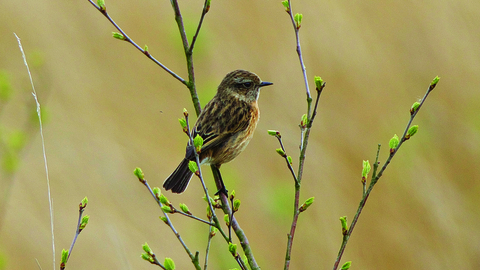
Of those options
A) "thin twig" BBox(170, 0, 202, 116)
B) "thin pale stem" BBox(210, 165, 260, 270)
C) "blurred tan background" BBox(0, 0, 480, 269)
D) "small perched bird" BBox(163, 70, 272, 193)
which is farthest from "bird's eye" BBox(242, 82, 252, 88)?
"thin twig" BBox(170, 0, 202, 116)

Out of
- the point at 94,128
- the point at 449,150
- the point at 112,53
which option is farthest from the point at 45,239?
the point at 449,150

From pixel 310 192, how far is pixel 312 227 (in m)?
0.40

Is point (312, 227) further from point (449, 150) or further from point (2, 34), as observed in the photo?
point (2, 34)

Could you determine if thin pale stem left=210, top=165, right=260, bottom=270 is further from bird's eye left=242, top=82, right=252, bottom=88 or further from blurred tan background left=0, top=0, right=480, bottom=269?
bird's eye left=242, top=82, right=252, bottom=88

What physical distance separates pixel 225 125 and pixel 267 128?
1468mm

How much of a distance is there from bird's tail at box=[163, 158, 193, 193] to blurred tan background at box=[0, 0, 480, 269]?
1.60ft

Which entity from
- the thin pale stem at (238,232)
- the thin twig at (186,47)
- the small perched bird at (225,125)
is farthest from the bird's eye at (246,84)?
the thin twig at (186,47)

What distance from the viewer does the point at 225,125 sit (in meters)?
3.36

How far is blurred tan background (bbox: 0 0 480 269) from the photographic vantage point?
4375 millimetres

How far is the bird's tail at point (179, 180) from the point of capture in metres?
2.97

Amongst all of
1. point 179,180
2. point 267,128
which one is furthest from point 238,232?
point 267,128

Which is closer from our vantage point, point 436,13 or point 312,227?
point 312,227

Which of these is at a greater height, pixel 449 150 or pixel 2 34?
A: pixel 2 34

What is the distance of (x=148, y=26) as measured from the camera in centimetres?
628
